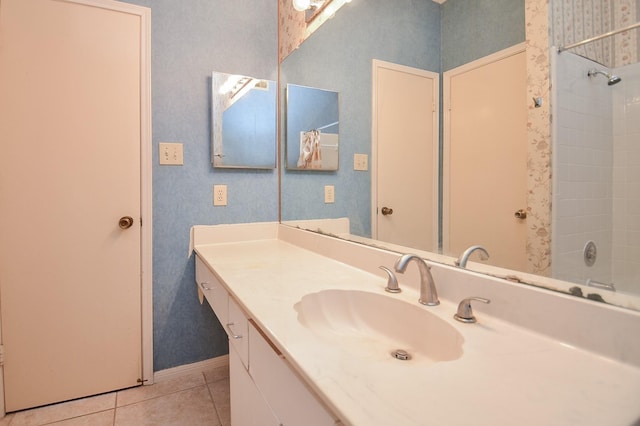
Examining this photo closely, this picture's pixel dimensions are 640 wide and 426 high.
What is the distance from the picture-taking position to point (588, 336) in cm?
61

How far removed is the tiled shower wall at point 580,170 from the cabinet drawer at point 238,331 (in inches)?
30.8

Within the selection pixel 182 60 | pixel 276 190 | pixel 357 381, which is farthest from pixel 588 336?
pixel 182 60

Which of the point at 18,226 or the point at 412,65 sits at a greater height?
the point at 412,65

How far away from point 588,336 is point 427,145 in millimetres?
688

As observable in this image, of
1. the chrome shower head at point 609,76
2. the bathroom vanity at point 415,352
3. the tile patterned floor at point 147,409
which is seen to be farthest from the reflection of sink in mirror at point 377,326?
the tile patterned floor at point 147,409

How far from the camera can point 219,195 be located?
1835 mm

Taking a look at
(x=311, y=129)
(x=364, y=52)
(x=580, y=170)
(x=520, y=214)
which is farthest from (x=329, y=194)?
(x=580, y=170)

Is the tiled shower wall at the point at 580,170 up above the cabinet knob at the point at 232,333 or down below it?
above

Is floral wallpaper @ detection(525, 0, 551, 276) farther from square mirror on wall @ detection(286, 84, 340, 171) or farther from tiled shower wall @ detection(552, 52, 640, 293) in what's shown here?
square mirror on wall @ detection(286, 84, 340, 171)

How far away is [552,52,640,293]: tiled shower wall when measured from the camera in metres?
0.63

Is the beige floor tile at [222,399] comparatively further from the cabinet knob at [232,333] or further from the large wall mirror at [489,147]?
the large wall mirror at [489,147]

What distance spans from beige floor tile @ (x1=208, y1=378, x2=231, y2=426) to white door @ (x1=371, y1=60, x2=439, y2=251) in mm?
1095

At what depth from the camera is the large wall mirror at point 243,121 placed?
1783mm

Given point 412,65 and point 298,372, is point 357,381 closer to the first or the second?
point 298,372
